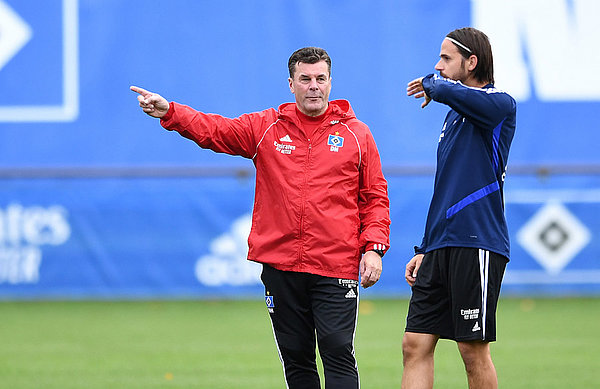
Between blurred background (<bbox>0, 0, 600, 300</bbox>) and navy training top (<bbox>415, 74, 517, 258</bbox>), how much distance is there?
24.6ft

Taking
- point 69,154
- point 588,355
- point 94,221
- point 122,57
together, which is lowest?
point 588,355

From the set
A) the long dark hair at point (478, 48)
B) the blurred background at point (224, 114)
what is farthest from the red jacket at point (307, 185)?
the blurred background at point (224, 114)

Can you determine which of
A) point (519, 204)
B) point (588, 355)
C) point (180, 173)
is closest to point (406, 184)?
point (519, 204)

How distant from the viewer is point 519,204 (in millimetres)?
13078

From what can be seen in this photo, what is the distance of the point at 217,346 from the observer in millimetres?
9414

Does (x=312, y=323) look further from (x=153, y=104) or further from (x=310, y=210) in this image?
(x=153, y=104)

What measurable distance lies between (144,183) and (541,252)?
512 cm

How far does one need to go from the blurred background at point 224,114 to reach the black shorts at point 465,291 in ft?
24.2

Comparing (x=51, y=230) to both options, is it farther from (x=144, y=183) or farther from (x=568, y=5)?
(x=568, y=5)

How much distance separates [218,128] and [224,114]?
8399 mm

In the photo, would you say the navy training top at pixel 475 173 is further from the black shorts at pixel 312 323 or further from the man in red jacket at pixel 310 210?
the black shorts at pixel 312 323

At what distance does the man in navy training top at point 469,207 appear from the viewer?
17.6ft

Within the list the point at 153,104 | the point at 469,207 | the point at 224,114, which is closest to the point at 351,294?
the point at 469,207

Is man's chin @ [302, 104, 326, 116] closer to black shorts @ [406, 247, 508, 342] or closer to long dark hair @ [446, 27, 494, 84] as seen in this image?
long dark hair @ [446, 27, 494, 84]
